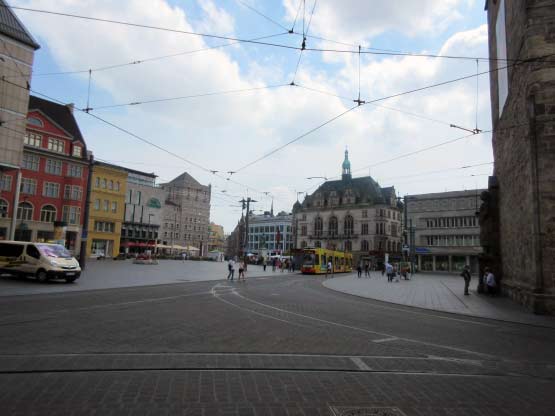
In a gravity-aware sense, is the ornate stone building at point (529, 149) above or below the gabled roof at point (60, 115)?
below

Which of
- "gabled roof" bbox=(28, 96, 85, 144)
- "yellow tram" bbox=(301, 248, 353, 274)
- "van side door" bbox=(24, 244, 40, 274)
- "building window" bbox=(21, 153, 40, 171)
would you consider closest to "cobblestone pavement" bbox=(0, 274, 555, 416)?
"van side door" bbox=(24, 244, 40, 274)

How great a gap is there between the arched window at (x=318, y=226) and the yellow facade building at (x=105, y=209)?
147 ft

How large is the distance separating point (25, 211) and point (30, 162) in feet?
20.0

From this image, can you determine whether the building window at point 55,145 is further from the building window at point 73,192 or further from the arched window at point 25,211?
the arched window at point 25,211

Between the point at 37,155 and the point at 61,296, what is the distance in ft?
145

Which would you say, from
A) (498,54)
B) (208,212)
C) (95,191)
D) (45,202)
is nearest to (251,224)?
(208,212)

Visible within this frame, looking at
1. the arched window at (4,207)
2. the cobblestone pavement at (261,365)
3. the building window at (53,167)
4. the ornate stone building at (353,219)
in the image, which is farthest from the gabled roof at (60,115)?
the ornate stone building at (353,219)

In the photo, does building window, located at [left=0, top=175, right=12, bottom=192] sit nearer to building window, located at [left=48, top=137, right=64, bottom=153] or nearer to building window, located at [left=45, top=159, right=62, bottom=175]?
building window, located at [left=45, top=159, right=62, bottom=175]

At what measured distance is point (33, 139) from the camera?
171 ft

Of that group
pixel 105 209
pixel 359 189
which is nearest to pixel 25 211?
pixel 105 209

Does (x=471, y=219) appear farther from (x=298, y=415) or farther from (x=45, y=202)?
(x=298, y=415)

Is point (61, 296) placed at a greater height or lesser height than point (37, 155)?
lesser

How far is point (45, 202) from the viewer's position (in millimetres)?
53188

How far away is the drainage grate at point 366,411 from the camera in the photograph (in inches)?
180
